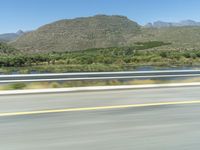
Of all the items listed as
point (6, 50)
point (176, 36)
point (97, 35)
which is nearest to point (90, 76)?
point (176, 36)

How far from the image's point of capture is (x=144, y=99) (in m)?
9.37

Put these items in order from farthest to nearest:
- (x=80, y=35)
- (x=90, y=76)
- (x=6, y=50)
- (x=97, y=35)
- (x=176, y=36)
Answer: (x=97, y=35), (x=80, y=35), (x=6, y=50), (x=176, y=36), (x=90, y=76)

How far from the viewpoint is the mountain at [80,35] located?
12662 centimetres

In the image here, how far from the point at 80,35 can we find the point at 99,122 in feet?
422

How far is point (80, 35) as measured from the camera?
134250 mm

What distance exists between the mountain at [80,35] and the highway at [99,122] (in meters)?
114

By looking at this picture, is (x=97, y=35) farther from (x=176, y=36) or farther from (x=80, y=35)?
(x=176, y=36)

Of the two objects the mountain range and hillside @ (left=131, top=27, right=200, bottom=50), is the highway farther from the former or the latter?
the mountain range

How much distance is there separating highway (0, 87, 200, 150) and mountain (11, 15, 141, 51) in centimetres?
11392

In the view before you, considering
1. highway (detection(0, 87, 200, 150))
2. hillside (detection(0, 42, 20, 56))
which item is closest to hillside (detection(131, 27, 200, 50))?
hillside (detection(0, 42, 20, 56))

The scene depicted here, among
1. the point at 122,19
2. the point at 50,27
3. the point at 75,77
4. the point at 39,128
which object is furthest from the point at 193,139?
the point at 122,19

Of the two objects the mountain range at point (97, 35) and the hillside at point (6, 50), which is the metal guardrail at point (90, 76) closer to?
the mountain range at point (97, 35)

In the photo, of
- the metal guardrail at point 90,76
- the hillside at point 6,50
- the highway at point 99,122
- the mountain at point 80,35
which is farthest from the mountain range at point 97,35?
the highway at point 99,122

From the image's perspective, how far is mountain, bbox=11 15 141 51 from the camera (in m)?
127
